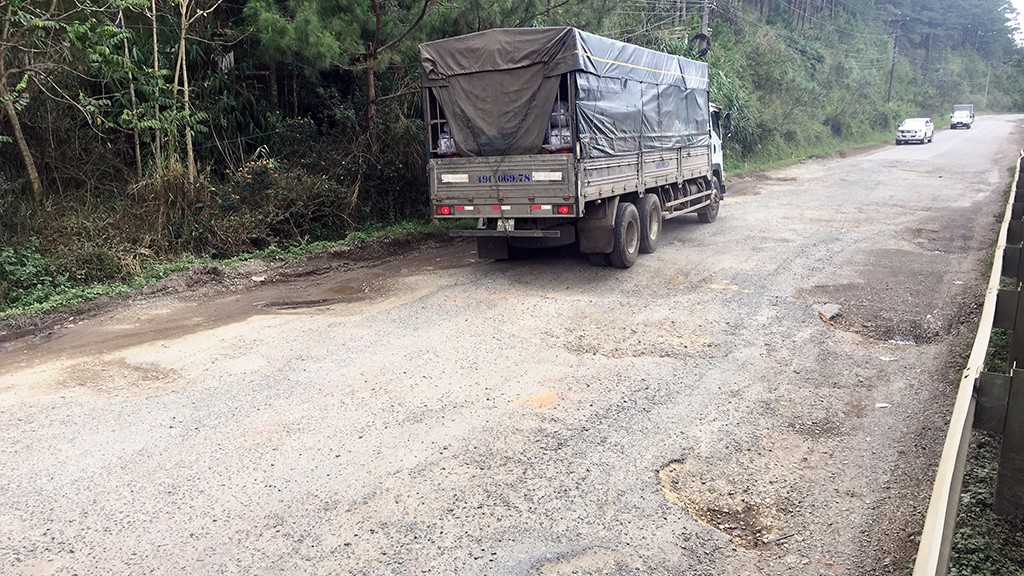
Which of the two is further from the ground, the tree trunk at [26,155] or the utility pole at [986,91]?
the utility pole at [986,91]

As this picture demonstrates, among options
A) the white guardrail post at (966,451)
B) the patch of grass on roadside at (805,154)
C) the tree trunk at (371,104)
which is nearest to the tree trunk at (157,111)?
the tree trunk at (371,104)

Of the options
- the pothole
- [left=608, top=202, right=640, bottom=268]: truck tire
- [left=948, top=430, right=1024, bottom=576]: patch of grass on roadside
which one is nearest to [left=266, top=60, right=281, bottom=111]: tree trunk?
[left=608, top=202, right=640, bottom=268]: truck tire

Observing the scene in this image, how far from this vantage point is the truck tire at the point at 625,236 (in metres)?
10.0

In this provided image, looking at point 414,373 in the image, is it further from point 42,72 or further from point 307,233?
point 42,72

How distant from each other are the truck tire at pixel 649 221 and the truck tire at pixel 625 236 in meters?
0.26

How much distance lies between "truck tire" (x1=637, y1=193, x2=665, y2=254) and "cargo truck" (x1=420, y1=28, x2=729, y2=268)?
2 cm

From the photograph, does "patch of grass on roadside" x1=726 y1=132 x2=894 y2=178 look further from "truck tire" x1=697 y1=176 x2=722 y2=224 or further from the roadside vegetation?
the roadside vegetation

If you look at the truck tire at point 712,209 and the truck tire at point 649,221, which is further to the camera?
the truck tire at point 712,209

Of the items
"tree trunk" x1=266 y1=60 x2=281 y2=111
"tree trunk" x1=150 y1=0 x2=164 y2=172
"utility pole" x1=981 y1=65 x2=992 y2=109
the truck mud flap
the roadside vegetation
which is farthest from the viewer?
"utility pole" x1=981 y1=65 x2=992 y2=109

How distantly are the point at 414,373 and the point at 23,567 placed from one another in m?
3.14

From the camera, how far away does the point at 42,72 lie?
10.1 m

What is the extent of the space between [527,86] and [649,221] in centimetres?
298

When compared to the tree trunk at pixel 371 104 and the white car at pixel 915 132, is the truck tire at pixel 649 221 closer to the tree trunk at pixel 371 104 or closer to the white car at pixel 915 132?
the tree trunk at pixel 371 104

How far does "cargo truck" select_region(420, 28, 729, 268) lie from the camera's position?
30.3 ft
